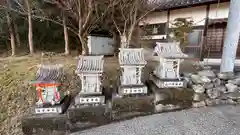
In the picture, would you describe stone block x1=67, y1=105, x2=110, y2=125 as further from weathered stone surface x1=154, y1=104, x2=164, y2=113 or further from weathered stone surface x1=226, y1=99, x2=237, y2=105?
weathered stone surface x1=226, y1=99, x2=237, y2=105

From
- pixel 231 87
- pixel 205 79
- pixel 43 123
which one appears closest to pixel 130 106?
pixel 43 123

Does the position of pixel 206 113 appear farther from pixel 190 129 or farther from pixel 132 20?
pixel 132 20

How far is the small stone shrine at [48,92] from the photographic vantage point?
299 cm

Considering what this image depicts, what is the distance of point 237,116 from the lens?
3307 mm

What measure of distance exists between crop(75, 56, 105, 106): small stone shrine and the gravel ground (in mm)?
610

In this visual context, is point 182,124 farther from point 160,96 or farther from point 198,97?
point 198,97

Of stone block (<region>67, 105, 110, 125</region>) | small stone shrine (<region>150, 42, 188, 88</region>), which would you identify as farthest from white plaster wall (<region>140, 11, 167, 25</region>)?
stone block (<region>67, 105, 110, 125</region>)

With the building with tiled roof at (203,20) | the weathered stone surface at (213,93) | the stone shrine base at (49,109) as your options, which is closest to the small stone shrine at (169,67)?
the weathered stone surface at (213,93)

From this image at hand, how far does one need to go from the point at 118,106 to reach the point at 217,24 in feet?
22.3

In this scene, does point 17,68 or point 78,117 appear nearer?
point 78,117

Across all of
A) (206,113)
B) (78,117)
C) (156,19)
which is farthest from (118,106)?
(156,19)

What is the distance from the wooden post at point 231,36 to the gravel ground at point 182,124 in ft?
4.70

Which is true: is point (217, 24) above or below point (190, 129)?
above

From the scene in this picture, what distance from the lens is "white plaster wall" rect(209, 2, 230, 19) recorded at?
6.61 m
